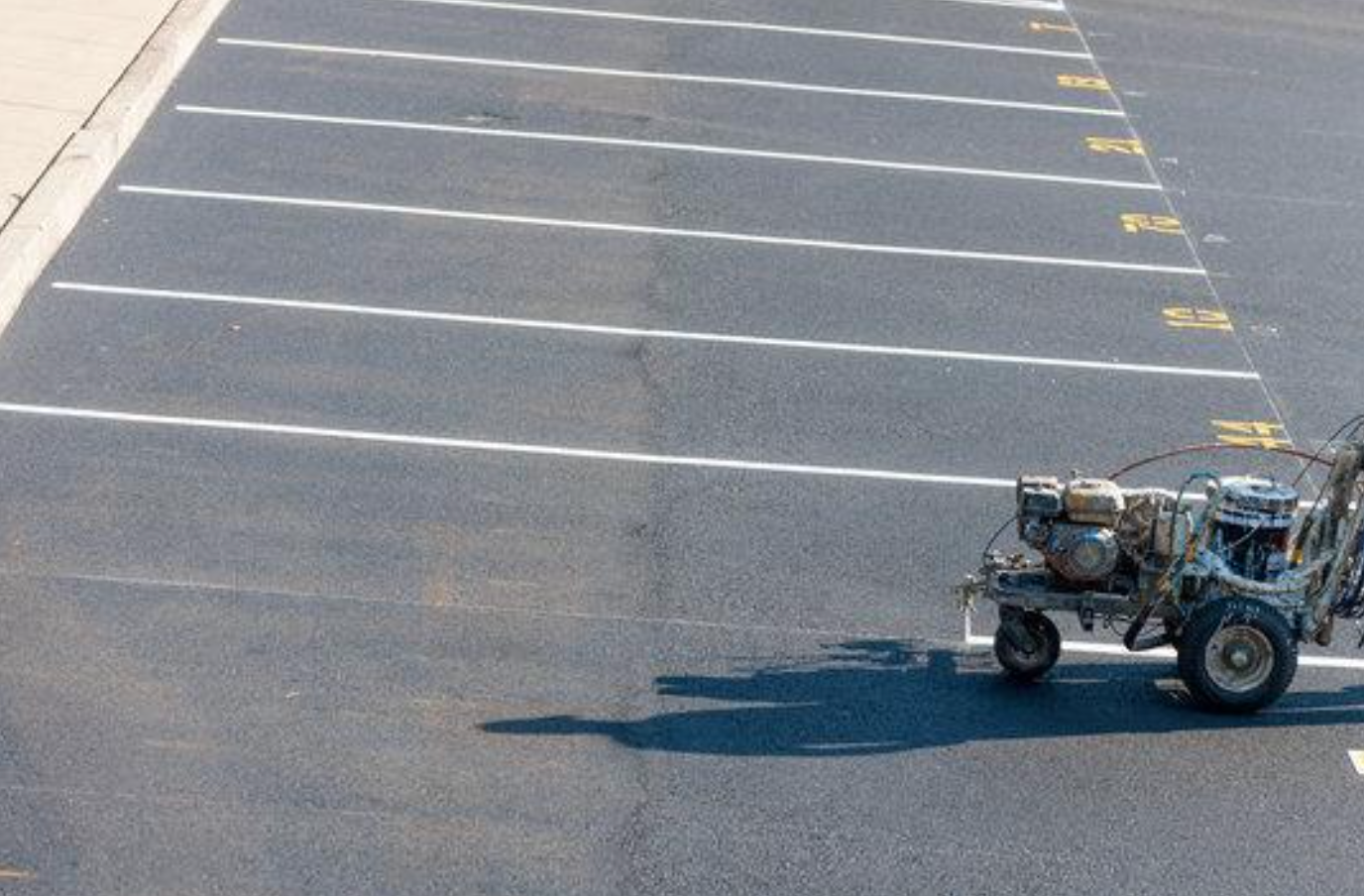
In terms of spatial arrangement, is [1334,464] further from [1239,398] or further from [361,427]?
[361,427]

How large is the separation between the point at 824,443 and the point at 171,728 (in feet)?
15.9

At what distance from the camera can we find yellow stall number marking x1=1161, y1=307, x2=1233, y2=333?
54.5 ft

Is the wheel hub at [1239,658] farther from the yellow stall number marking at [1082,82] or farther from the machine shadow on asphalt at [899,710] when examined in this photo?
the yellow stall number marking at [1082,82]

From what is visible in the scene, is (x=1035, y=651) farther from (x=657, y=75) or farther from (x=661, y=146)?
(x=657, y=75)

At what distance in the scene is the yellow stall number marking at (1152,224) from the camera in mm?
18391

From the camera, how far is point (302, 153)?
61.3 ft

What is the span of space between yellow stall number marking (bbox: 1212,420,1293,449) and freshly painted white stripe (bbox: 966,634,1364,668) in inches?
103

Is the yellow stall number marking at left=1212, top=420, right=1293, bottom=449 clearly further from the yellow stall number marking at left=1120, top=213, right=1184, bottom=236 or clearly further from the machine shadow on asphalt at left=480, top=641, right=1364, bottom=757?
the yellow stall number marking at left=1120, top=213, right=1184, bottom=236

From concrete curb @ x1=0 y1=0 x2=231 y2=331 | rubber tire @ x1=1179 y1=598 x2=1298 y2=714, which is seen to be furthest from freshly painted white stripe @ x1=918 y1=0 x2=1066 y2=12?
rubber tire @ x1=1179 y1=598 x2=1298 y2=714

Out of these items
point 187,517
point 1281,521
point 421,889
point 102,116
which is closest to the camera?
point 421,889

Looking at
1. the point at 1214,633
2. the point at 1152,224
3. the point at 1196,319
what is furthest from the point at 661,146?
the point at 1214,633

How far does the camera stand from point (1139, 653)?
12312mm

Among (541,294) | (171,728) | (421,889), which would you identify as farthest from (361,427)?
(421,889)

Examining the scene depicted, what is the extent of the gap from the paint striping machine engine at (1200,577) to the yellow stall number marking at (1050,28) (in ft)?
40.3
